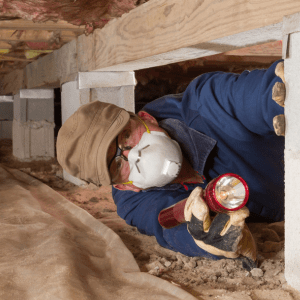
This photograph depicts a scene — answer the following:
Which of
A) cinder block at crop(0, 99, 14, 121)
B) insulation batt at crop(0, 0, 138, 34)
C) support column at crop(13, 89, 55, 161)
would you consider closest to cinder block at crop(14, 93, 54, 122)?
support column at crop(13, 89, 55, 161)

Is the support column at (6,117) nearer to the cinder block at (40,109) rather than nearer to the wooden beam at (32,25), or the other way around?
the cinder block at (40,109)

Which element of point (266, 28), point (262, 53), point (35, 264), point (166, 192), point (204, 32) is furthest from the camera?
point (262, 53)

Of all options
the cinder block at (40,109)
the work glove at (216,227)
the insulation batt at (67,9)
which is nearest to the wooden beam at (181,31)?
the insulation batt at (67,9)

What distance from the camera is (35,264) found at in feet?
5.57

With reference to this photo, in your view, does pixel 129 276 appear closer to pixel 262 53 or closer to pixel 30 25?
pixel 30 25

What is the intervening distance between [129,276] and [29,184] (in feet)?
8.35

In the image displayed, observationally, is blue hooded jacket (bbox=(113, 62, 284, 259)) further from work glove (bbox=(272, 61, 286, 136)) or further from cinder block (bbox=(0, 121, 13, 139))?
cinder block (bbox=(0, 121, 13, 139))

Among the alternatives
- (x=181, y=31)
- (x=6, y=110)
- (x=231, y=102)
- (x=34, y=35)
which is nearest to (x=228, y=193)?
(x=231, y=102)

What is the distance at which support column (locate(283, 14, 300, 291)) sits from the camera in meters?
1.26

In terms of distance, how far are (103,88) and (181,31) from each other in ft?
5.86

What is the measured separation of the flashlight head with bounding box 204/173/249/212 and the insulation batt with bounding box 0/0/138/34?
60.3 inches

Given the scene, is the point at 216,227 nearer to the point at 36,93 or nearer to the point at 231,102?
the point at 231,102

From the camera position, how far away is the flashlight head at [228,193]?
51.9 inches

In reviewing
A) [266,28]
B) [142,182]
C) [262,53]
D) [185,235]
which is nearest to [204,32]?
[266,28]
